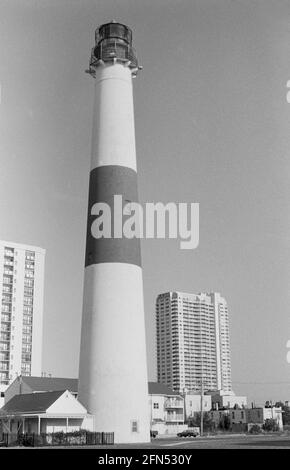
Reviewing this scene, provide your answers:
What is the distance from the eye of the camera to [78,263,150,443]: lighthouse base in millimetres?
24016

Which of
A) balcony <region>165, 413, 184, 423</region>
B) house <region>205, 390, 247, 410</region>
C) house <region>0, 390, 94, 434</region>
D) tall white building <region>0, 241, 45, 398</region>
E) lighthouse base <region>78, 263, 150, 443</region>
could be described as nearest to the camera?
lighthouse base <region>78, 263, 150, 443</region>

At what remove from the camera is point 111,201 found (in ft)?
84.9

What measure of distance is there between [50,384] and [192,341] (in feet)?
165

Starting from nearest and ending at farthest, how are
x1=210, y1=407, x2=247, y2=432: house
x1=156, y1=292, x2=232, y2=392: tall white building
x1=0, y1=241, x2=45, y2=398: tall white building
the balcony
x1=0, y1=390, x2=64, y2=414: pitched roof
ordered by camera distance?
x1=0, y1=390, x2=64, y2=414: pitched roof → the balcony → x1=210, y1=407, x2=247, y2=432: house → x1=156, y1=292, x2=232, y2=392: tall white building → x1=0, y1=241, x2=45, y2=398: tall white building

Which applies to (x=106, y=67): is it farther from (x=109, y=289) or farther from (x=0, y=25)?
(x=0, y=25)

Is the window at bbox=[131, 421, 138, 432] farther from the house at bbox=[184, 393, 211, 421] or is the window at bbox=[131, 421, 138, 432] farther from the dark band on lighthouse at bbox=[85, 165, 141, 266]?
the house at bbox=[184, 393, 211, 421]

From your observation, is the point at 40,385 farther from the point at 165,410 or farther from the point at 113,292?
the point at 113,292

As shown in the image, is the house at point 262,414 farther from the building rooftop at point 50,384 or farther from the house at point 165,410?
the building rooftop at point 50,384

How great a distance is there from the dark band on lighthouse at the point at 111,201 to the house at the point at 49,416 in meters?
5.79

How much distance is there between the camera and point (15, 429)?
2852cm

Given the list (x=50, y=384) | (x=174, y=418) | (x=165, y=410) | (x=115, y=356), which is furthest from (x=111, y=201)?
(x=174, y=418)

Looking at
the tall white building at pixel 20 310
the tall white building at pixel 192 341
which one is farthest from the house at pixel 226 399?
the tall white building at pixel 20 310

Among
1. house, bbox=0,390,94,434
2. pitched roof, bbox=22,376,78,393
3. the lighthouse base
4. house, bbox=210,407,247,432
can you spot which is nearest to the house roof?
pitched roof, bbox=22,376,78,393

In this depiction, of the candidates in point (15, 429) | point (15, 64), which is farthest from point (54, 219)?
point (15, 429)
